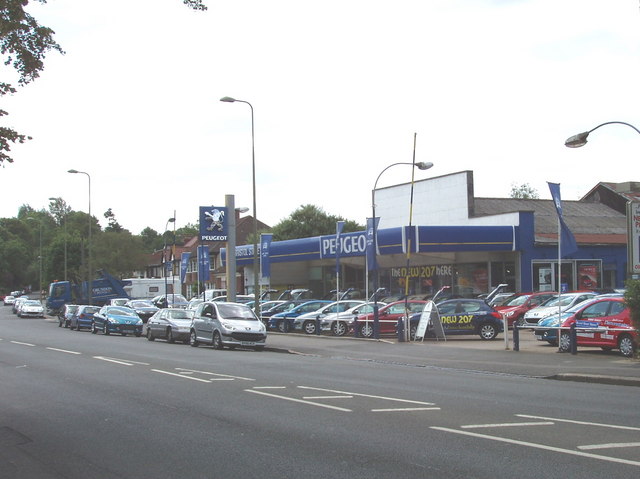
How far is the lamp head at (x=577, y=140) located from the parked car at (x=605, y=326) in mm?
4346

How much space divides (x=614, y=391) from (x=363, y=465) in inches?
322

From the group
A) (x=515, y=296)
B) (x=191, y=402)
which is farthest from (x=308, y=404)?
(x=515, y=296)

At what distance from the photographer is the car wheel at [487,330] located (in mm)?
25922

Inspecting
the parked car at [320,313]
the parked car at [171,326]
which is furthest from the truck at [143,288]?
the parked car at [320,313]

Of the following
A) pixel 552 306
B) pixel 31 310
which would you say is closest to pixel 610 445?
pixel 552 306

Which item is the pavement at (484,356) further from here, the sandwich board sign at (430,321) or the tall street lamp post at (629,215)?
the tall street lamp post at (629,215)

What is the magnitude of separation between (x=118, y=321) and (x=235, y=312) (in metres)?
12.4

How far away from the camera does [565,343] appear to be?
66.8 ft

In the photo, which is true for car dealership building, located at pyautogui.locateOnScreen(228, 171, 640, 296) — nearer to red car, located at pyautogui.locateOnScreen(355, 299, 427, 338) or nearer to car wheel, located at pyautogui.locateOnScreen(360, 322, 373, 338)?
red car, located at pyautogui.locateOnScreen(355, 299, 427, 338)

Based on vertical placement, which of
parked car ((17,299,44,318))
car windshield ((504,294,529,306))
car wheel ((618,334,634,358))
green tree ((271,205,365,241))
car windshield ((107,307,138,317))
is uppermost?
green tree ((271,205,365,241))

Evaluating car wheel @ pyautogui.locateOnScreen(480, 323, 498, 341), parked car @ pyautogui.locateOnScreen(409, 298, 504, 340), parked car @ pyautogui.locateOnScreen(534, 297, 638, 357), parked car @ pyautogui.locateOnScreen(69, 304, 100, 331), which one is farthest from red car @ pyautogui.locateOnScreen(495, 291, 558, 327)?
parked car @ pyautogui.locateOnScreen(69, 304, 100, 331)

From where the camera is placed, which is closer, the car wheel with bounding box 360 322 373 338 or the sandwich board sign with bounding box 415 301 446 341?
the sandwich board sign with bounding box 415 301 446 341

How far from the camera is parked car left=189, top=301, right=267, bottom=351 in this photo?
79.5 feet

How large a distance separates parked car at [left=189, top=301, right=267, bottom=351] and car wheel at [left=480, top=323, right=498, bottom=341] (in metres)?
7.96
